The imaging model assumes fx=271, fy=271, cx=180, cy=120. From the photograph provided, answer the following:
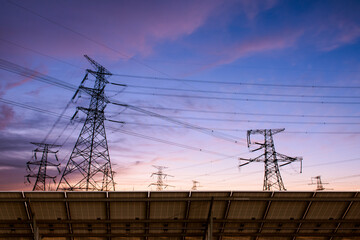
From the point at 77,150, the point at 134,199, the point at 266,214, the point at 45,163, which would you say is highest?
the point at 45,163

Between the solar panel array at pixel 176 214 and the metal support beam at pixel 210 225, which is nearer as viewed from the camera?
the metal support beam at pixel 210 225

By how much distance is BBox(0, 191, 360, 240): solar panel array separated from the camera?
1545 centimetres

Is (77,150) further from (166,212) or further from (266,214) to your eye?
(266,214)

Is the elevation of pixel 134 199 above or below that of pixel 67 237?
above

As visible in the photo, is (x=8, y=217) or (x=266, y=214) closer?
(x=8, y=217)

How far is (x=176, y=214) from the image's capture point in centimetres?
1616

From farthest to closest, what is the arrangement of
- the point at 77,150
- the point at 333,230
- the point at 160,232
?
the point at 77,150 → the point at 333,230 → the point at 160,232

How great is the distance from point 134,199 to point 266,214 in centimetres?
811

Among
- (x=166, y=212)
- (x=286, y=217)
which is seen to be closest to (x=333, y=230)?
(x=286, y=217)

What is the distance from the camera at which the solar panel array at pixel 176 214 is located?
1545 centimetres

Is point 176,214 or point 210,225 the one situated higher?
point 176,214

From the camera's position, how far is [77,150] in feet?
95.9

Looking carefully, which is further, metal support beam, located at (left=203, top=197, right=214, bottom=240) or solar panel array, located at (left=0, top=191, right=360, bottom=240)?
solar panel array, located at (left=0, top=191, right=360, bottom=240)

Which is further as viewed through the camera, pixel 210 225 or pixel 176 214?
pixel 176 214
